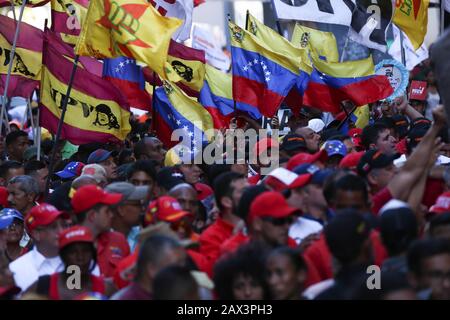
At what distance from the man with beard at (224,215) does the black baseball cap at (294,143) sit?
2467 millimetres

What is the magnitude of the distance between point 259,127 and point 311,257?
696 centimetres

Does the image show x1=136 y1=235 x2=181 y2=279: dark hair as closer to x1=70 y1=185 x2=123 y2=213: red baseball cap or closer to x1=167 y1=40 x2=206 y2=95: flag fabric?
x1=70 y1=185 x2=123 y2=213: red baseball cap

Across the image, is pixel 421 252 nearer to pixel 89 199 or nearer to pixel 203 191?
pixel 89 199

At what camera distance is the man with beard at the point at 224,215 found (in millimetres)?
8641

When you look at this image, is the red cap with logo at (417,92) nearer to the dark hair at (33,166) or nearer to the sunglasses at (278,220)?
the dark hair at (33,166)

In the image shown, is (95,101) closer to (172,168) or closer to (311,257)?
(172,168)

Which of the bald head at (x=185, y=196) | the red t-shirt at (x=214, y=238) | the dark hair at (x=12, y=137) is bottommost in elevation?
the dark hair at (x=12, y=137)

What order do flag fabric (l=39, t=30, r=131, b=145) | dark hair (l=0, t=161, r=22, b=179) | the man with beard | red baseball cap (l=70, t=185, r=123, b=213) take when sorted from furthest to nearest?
flag fabric (l=39, t=30, r=131, b=145) → dark hair (l=0, t=161, r=22, b=179) → red baseball cap (l=70, t=185, r=123, b=213) → the man with beard

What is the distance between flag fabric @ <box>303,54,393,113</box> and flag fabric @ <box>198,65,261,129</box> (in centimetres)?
103

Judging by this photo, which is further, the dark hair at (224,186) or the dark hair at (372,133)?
the dark hair at (372,133)

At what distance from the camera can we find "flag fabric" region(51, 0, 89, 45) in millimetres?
14641

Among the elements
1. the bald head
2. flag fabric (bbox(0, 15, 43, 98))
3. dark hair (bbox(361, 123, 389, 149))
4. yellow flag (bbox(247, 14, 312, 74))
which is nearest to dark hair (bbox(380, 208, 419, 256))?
the bald head

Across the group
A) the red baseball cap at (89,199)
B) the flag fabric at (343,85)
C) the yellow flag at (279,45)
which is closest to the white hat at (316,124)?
the flag fabric at (343,85)

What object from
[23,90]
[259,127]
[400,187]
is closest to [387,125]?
[259,127]
